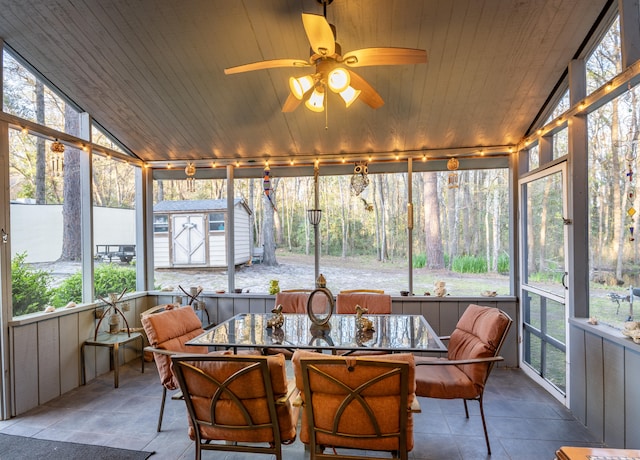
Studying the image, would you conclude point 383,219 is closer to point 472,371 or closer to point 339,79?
point 472,371

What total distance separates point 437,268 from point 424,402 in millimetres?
1649

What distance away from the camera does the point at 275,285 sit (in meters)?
4.32

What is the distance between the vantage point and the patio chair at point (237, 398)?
166 centimetres

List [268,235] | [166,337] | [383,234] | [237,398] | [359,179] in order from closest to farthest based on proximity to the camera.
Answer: [237,398] → [166,337] → [359,179] → [383,234] → [268,235]

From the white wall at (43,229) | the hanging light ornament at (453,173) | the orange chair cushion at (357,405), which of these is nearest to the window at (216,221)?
the white wall at (43,229)

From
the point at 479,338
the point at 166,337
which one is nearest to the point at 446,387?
the point at 479,338

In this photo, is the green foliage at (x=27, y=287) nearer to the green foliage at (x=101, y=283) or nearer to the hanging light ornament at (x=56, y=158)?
the green foliage at (x=101, y=283)

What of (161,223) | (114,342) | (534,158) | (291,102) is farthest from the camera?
(161,223)

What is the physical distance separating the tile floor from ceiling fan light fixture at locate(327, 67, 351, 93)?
2429 millimetres

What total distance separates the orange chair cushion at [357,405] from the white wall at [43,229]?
3.07 meters

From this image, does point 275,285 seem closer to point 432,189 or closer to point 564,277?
point 432,189

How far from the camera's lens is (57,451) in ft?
7.90

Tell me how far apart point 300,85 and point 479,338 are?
221cm

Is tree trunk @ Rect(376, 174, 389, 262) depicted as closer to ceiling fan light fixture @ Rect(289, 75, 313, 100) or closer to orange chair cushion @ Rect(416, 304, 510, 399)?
orange chair cushion @ Rect(416, 304, 510, 399)
